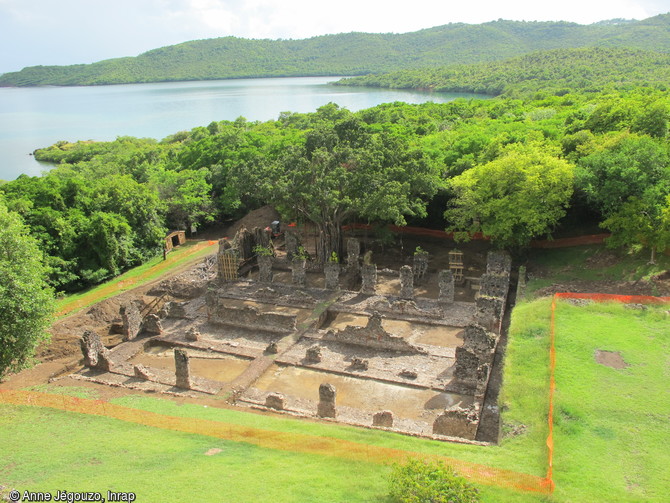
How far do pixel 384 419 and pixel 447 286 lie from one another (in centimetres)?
1079

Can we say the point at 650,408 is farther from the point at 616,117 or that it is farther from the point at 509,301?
the point at 616,117

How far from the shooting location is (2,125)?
12912cm

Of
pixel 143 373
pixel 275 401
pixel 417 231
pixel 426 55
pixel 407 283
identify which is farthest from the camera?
pixel 426 55

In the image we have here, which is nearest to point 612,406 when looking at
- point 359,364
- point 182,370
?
point 359,364

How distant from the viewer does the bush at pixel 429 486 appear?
9.62 m

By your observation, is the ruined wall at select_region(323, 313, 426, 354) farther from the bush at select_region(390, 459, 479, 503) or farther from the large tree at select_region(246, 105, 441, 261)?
the bush at select_region(390, 459, 479, 503)

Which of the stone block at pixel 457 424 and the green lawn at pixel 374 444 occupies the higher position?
the green lawn at pixel 374 444

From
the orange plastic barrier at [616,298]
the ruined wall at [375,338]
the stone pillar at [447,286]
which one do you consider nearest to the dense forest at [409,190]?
the orange plastic barrier at [616,298]

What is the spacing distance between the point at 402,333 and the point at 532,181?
11.4 metres

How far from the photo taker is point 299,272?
28359 mm

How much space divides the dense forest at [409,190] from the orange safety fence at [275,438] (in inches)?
522

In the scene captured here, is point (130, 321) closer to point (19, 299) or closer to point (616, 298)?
point (19, 299)

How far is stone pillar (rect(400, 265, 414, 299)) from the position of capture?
25.3 m

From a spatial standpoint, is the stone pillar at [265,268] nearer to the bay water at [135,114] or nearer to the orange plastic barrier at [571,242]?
the orange plastic barrier at [571,242]
